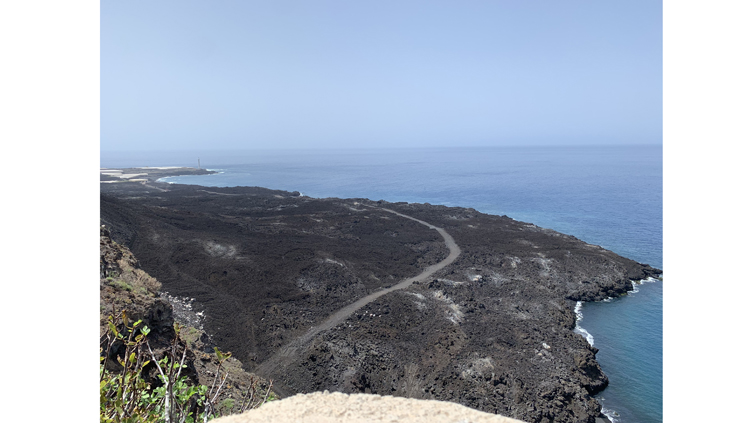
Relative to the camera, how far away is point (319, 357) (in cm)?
1603

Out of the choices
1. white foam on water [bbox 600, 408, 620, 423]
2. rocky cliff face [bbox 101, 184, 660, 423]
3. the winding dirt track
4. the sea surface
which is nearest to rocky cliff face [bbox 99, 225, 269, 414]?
the winding dirt track

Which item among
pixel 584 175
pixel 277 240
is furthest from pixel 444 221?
pixel 584 175

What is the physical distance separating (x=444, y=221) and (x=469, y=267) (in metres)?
14.7

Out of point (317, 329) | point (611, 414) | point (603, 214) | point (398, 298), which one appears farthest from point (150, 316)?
point (603, 214)

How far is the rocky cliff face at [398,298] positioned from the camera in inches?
590

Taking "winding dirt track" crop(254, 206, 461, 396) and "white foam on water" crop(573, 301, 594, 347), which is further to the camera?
"white foam on water" crop(573, 301, 594, 347)

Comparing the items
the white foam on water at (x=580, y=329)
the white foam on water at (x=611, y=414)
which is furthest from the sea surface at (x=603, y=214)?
the white foam on water at (x=580, y=329)

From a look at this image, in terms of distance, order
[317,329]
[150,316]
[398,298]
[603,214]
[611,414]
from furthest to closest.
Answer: [603,214] → [398,298] → [317,329] → [611,414] → [150,316]

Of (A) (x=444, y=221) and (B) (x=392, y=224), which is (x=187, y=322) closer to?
(B) (x=392, y=224)

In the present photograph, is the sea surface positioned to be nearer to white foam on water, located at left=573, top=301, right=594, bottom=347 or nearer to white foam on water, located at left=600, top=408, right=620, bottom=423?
white foam on water, located at left=600, top=408, right=620, bottom=423

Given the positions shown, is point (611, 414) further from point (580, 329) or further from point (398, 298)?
point (398, 298)

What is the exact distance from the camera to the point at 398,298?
21750 millimetres

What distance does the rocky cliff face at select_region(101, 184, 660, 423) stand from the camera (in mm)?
14977
